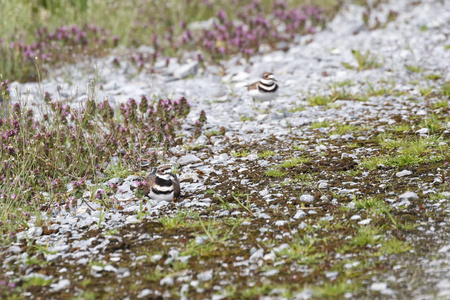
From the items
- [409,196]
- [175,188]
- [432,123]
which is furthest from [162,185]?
[432,123]

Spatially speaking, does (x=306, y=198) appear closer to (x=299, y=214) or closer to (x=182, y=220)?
(x=299, y=214)

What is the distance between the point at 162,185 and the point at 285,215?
1.64 meters

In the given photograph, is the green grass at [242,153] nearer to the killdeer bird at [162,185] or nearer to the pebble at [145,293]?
the killdeer bird at [162,185]

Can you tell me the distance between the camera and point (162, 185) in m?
6.51

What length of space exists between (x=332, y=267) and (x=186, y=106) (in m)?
5.19

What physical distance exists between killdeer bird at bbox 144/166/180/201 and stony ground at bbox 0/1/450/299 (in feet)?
0.59

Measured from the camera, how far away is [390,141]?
316 inches

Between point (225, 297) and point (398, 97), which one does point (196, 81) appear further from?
point (225, 297)

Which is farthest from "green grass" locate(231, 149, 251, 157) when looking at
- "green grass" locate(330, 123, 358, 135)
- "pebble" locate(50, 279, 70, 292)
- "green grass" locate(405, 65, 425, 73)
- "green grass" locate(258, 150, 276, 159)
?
"green grass" locate(405, 65, 425, 73)

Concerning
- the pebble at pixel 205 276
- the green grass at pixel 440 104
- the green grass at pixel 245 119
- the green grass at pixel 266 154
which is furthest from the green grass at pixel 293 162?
the green grass at pixel 440 104

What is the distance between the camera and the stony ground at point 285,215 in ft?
16.1

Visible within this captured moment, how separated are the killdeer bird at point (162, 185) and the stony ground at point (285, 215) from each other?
0.18 metres

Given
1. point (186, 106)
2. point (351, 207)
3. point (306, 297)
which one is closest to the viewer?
point (306, 297)

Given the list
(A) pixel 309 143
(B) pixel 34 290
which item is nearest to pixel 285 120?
(A) pixel 309 143
